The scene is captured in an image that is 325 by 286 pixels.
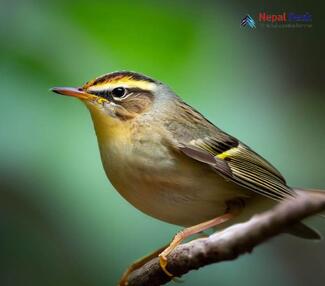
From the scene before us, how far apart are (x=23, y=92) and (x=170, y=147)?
0.59 meters

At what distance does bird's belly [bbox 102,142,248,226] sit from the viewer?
5.46 ft

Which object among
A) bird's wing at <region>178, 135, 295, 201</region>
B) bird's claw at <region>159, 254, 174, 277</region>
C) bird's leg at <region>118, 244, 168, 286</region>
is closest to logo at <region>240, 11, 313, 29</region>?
bird's wing at <region>178, 135, 295, 201</region>

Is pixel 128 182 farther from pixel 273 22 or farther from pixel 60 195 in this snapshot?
pixel 273 22

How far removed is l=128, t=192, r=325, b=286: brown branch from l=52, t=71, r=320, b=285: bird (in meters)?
0.26

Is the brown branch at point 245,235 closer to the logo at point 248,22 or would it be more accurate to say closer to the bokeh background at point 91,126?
the bokeh background at point 91,126

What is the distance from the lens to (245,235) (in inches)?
42.1

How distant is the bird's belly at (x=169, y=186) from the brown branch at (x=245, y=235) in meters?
0.29

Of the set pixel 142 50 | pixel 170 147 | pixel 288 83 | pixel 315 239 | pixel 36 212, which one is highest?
pixel 142 50

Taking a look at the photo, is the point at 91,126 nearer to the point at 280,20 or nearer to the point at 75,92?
the point at 75,92

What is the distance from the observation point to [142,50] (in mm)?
1929

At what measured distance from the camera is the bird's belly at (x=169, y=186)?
166 cm

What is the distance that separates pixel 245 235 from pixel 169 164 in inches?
24.6

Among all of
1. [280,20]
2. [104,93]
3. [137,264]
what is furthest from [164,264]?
[280,20]

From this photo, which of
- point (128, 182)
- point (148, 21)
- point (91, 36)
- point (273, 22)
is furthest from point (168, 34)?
point (128, 182)
